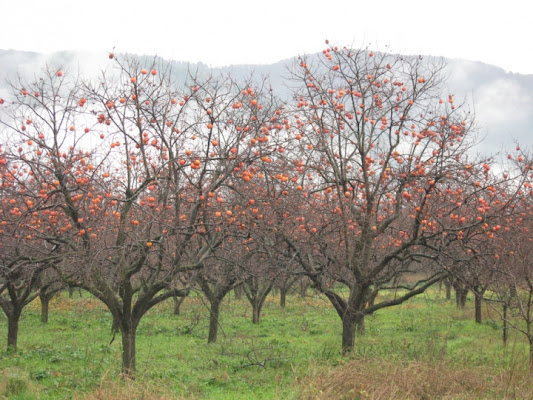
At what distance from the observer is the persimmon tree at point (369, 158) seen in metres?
10.0

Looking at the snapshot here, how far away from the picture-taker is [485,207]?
30.9ft

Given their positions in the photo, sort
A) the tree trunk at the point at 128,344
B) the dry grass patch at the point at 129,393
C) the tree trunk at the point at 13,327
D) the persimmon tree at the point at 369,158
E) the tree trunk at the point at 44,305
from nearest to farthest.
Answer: the dry grass patch at the point at 129,393
the tree trunk at the point at 128,344
the persimmon tree at the point at 369,158
the tree trunk at the point at 13,327
the tree trunk at the point at 44,305

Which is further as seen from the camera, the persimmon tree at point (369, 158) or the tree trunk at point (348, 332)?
the tree trunk at point (348, 332)

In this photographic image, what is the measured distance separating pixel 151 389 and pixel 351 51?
8250 mm

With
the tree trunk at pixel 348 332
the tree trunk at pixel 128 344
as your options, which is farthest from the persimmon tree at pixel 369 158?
the tree trunk at pixel 128 344

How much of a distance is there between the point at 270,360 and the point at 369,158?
16.9 feet

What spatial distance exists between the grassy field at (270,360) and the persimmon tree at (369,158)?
3.98ft

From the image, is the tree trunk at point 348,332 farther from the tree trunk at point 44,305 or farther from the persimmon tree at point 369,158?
the tree trunk at point 44,305

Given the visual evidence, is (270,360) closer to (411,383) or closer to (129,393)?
(411,383)

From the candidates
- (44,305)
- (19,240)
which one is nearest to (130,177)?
(19,240)

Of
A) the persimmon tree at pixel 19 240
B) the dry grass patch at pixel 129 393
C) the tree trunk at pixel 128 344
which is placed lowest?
the dry grass patch at pixel 129 393

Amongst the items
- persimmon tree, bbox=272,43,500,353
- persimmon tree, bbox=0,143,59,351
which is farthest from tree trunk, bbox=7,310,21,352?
persimmon tree, bbox=272,43,500,353

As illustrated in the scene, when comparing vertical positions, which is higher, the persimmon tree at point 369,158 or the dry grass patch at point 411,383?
the persimmon tree at point 369,158

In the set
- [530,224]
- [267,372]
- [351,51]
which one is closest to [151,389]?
[267,372]
